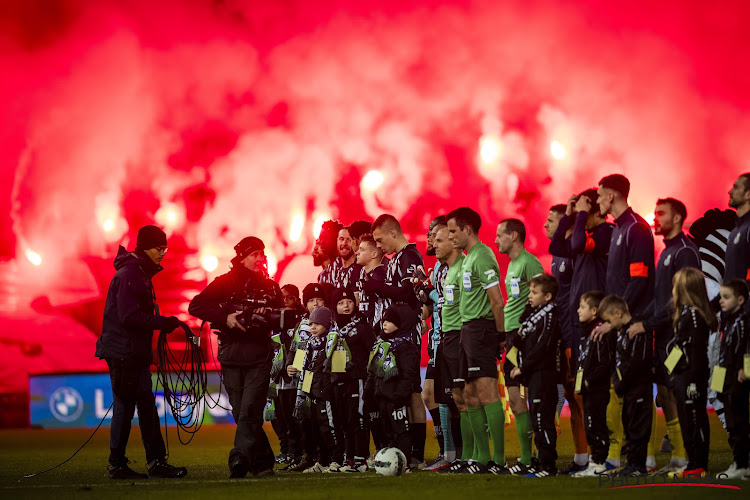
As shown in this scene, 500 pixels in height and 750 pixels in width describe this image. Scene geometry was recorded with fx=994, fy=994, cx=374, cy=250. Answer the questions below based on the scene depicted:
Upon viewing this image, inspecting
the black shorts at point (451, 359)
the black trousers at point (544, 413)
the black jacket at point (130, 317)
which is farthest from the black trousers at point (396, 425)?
the black jacket at point (130, 317)

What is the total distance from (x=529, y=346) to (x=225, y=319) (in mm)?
2451

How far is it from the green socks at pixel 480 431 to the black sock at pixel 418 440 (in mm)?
1461

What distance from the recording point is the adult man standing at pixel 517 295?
8.00 meters

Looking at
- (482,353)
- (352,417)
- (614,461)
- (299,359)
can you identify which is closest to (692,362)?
(614,461)

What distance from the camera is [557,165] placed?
22.0 meters

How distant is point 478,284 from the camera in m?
7.89

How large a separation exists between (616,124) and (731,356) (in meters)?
14.7

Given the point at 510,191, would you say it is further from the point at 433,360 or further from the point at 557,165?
the point at 433,360

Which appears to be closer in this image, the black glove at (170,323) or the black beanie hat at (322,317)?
the black glove at (170,323)

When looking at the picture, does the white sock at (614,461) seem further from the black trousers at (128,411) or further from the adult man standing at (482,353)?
the black trousers at (128,411)

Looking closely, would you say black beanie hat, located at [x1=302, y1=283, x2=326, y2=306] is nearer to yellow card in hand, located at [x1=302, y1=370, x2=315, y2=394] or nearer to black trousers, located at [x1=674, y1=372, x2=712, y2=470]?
yellow card in hand, located at [x1=302, y1=370, x2=315, y2=394]

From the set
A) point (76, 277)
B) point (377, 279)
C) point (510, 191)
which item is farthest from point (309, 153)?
point (377, 279)

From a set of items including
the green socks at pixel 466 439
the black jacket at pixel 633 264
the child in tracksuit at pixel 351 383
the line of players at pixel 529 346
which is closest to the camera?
the line of players at pixel 529 346

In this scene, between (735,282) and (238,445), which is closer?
(735,282)
